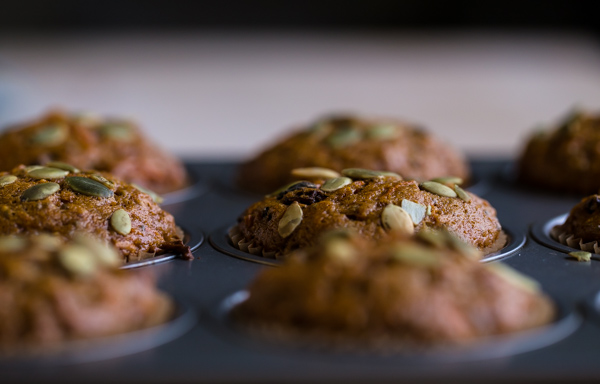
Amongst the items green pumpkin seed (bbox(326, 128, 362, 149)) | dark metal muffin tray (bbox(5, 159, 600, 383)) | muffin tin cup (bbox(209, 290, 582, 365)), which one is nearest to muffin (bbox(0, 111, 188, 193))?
green pumpkin seed (bbox(326, 128, 362, 149))

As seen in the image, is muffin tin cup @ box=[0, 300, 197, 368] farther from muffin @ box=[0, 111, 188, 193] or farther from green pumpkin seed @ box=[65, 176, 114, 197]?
muffin @ box=[0, 111, 188, 193]

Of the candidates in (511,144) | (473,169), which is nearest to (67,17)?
(511,144)

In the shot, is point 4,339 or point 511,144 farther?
point 511,144

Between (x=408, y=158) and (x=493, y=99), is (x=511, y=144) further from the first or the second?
(x=408, y=158)

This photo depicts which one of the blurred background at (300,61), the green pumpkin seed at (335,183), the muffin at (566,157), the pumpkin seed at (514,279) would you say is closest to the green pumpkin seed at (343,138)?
the muffin at (566,157)

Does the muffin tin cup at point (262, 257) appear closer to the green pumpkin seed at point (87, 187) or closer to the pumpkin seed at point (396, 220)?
the pumpkin seed at point (396, 220)
